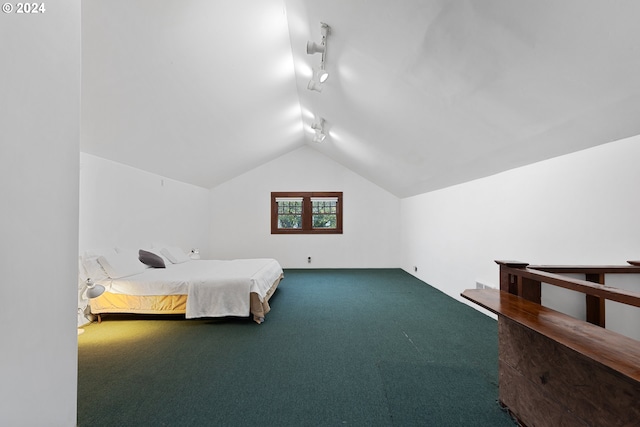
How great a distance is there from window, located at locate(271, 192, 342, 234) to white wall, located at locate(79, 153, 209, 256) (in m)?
1.90

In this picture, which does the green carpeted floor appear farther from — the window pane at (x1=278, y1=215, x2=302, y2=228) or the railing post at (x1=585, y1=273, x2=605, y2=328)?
the window pane at (x1=278, y1=215, x2=302, y2=228)

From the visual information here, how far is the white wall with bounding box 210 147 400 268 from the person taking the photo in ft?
21.7

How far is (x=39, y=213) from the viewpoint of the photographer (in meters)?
1.05

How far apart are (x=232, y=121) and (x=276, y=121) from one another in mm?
933

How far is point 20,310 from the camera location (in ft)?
3.20

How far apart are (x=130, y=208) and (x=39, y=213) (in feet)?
10.8

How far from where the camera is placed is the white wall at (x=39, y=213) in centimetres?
94

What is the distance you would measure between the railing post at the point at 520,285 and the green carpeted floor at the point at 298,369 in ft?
2.40

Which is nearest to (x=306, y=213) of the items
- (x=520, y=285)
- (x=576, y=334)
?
(x=520, y=285)

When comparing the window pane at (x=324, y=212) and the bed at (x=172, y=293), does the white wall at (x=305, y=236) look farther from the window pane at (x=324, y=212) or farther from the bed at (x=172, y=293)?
the bed at (x=172, y=293)

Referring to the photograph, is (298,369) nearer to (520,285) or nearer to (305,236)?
(520,285)

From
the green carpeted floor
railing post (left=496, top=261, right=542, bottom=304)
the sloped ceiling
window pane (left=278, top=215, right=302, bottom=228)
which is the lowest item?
the green carpeted floor

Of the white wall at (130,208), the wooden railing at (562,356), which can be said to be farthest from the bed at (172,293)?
the wooden railing at (562,356)

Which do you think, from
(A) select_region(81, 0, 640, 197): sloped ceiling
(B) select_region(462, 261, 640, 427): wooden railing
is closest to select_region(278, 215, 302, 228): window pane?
(A) select_region(81, 0, 640, 197): sloped ceiling
